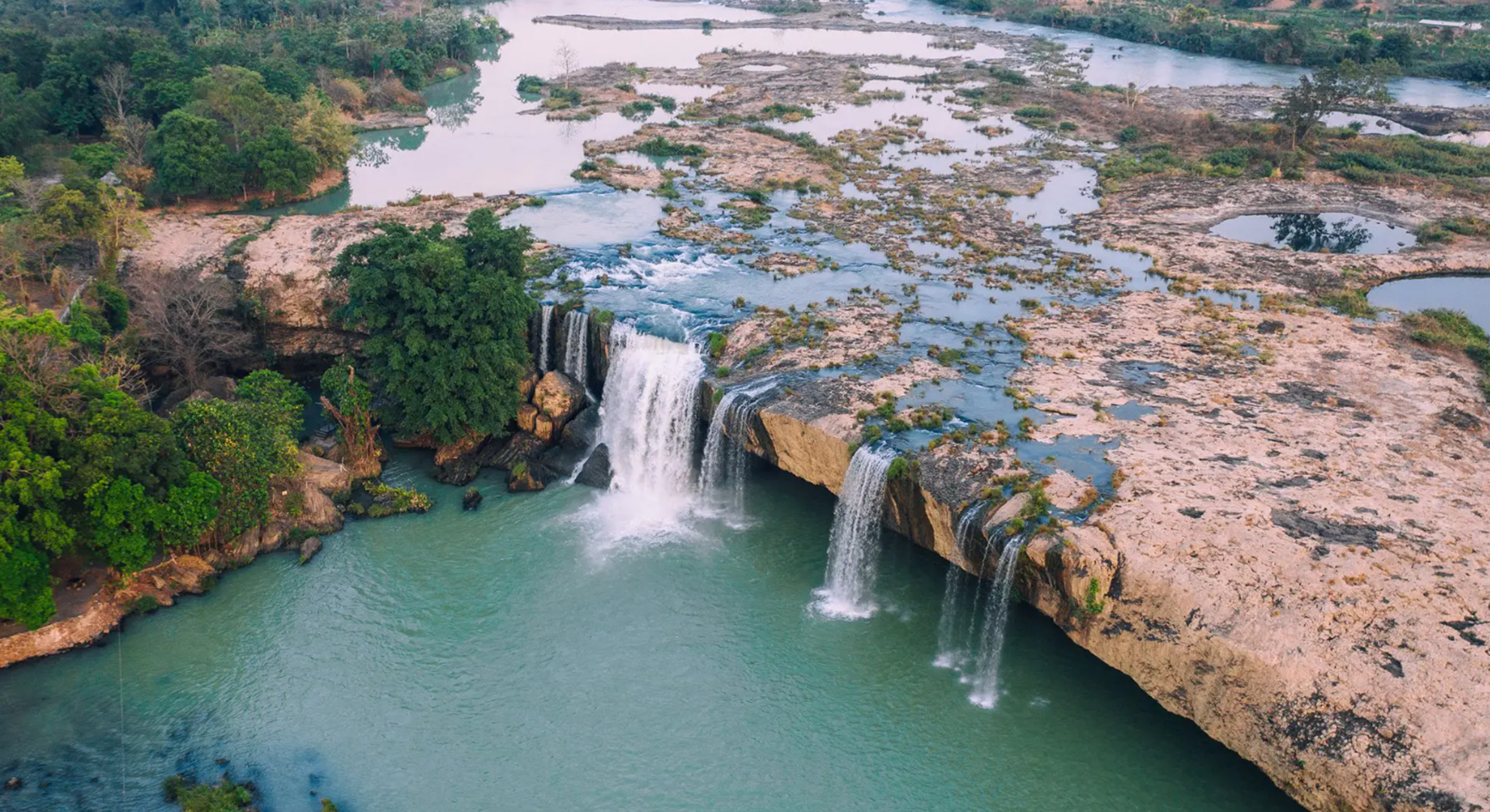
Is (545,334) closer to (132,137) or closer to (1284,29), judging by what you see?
(132,137)

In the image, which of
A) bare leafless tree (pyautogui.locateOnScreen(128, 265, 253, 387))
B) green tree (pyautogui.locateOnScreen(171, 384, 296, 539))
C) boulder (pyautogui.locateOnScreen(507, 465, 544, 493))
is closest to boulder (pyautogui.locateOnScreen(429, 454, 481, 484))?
boulder (pyautogui.locateOnScreen(507, 465, 544, 493))

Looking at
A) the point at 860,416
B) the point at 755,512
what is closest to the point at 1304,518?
the point at 860,416

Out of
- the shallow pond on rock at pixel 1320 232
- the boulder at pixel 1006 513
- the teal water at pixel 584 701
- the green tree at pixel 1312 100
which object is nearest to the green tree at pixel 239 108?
the teal water at pixel 584 701

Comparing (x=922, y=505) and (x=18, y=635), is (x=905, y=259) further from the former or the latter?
(x=18, y=635)

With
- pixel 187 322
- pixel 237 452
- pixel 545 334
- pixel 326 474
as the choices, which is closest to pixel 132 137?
pixel 187 322

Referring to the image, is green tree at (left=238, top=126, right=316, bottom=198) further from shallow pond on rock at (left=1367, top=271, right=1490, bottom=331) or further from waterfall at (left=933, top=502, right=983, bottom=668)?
shallow pond on rock at (left=1367, top=271, right=1490, bottom=331)
